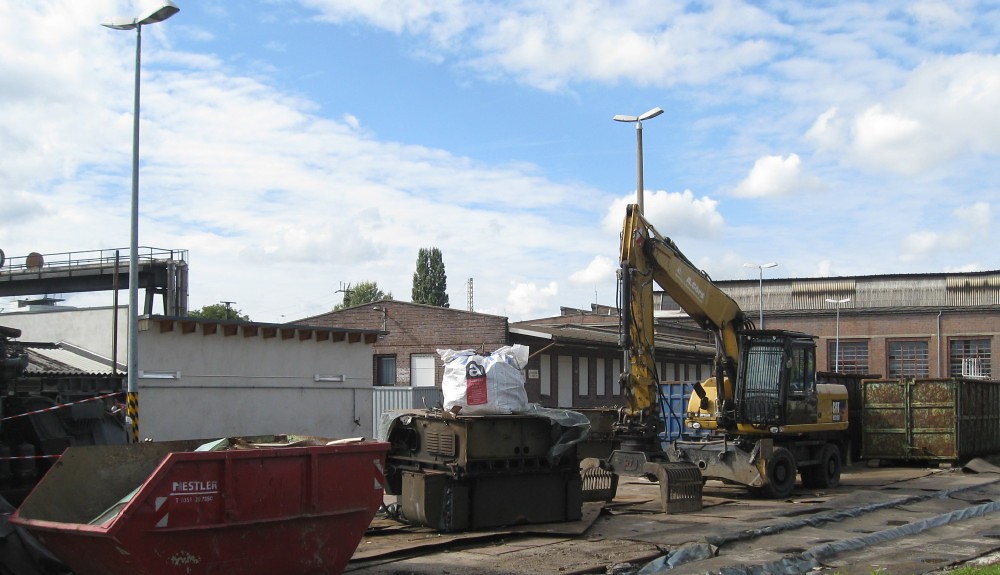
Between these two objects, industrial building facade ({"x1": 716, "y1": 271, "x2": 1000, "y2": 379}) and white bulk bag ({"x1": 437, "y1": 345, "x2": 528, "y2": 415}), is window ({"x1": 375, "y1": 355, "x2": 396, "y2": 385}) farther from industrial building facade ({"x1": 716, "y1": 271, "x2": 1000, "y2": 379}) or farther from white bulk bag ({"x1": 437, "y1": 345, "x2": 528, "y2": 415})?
industrial building facade ({"x1": 716, "y1": 271, "x2": 1000, "y2": 379})

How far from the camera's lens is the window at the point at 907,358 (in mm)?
58781

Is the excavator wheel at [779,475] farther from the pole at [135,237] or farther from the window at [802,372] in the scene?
the pole at [135,237]

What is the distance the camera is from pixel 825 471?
18.8 meters

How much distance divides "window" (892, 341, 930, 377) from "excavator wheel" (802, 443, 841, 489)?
1701 inches

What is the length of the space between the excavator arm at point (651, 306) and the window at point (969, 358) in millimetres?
45395

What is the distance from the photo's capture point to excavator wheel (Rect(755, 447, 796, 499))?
16938 millimetres

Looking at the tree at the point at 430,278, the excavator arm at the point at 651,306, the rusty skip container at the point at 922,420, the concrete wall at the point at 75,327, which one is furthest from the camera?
the tree at the point at 430,278

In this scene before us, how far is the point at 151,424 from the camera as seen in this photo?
2194cm

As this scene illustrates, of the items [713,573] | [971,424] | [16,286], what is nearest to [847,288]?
[971,424]

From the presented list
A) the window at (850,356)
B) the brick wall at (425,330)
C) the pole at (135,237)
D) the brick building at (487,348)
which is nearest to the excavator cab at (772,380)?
the pole at (135,237)

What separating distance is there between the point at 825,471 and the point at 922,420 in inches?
250

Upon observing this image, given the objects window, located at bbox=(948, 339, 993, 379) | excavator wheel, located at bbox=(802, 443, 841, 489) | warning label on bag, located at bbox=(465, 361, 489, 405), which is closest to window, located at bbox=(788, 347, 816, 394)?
excavator wheel, located at bbox=(802, 443, 841, 489)

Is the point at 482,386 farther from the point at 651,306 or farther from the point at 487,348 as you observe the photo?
the point at 487,348

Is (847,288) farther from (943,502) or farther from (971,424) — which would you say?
(943,502)
